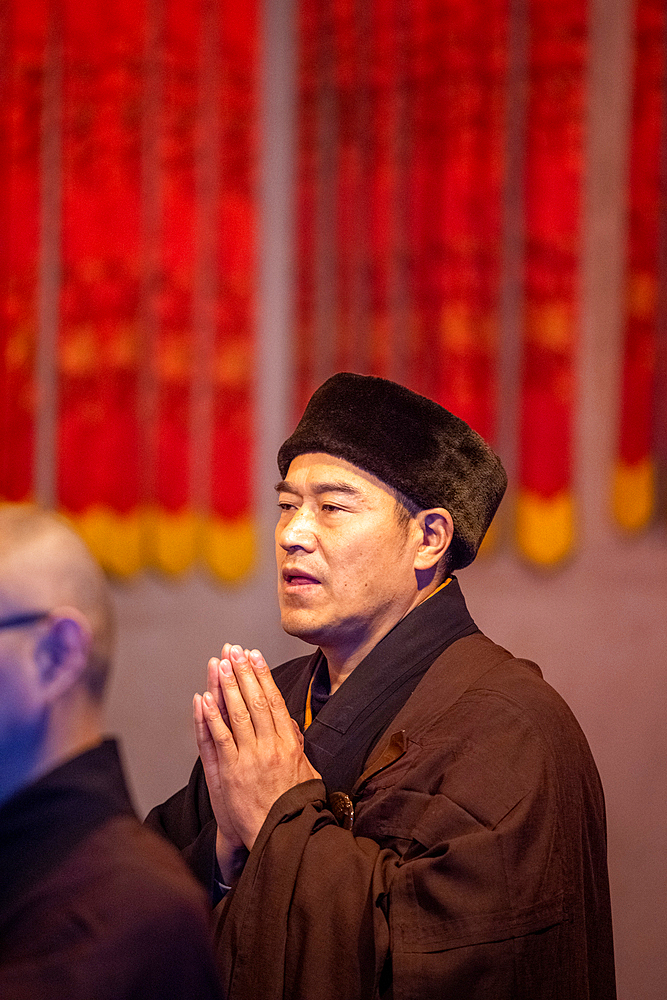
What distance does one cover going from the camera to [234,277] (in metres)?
2.85

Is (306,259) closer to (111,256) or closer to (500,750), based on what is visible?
(111,256)

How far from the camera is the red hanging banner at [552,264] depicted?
101 inches

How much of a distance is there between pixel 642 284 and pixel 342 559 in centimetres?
138

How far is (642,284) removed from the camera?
252 cm

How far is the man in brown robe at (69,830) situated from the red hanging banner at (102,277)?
5.89ft

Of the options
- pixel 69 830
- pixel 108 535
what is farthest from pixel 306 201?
pixel 69 830

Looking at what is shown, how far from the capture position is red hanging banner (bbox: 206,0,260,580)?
9.30 feet

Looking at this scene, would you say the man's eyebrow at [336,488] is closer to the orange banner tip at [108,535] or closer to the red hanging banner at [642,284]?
the red hanging banner at [642,284]

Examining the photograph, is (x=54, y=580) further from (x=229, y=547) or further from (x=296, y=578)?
(x=229, y=547)

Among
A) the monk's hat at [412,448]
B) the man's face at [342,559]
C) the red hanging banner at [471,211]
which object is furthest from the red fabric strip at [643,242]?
the man's face at [342,559]

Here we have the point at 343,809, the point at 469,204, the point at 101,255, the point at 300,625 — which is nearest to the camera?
the point at 343,809

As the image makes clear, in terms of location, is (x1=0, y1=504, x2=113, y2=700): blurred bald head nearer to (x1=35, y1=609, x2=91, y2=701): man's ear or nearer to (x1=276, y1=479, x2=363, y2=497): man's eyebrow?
(x1=35, y1=609, x2=91, y2=701): man's ear

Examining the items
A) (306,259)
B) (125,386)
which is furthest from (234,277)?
(125,386)

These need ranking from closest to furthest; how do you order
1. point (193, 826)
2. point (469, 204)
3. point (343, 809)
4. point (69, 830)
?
1. point (69, 830)
2. point (343, 809)
3. point (193, 826)
4. point (469, 204)
